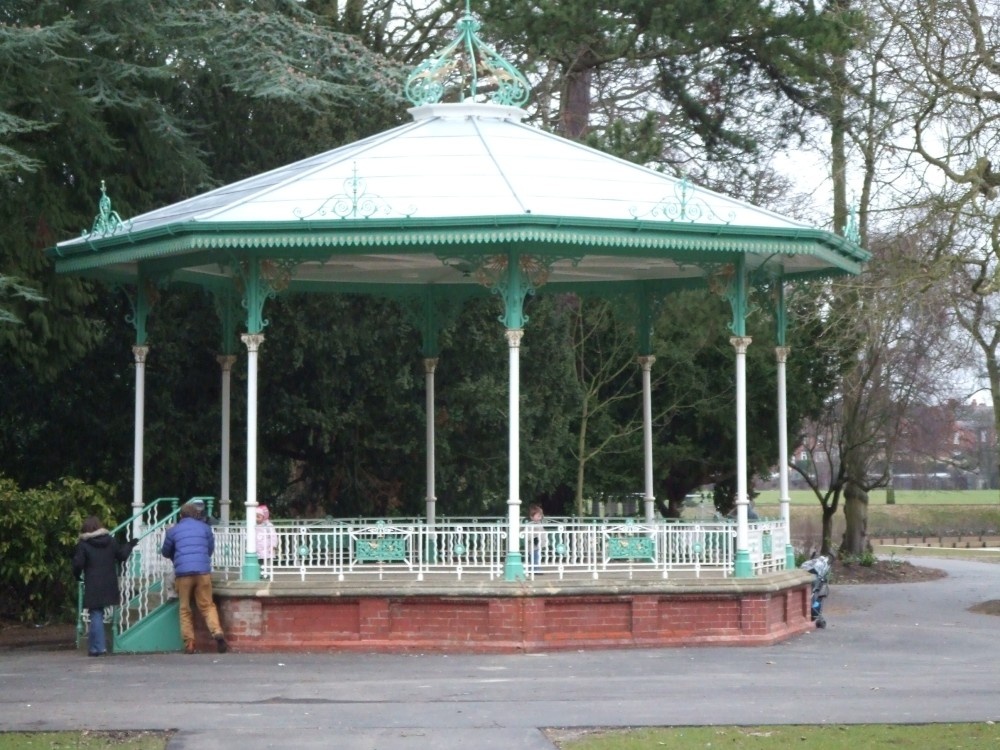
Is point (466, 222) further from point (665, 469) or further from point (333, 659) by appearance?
point (665, 469)

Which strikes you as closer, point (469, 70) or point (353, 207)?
point (353, 207)

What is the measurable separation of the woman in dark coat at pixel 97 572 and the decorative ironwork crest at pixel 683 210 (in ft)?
21.2

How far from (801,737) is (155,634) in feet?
26.7

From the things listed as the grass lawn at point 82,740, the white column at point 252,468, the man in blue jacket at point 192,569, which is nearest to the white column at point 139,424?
the man in blue jacket at point 192,569

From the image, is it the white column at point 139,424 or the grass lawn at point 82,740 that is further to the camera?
the white column at point 139,424

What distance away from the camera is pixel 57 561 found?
811 inches

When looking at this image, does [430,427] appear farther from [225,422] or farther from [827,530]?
[827,530]

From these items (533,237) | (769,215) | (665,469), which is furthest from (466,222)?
(665,469)

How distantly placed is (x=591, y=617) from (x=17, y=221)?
8723mm

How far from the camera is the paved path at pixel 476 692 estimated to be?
1098 cm

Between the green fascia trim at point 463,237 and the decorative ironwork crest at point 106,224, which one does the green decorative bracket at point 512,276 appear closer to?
the green fascia trim at point 463,237

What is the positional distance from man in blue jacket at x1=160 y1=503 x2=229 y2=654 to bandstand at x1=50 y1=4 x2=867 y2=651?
0.24 metres

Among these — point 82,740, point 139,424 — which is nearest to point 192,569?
point 139,424

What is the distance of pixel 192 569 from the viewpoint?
1580cm
